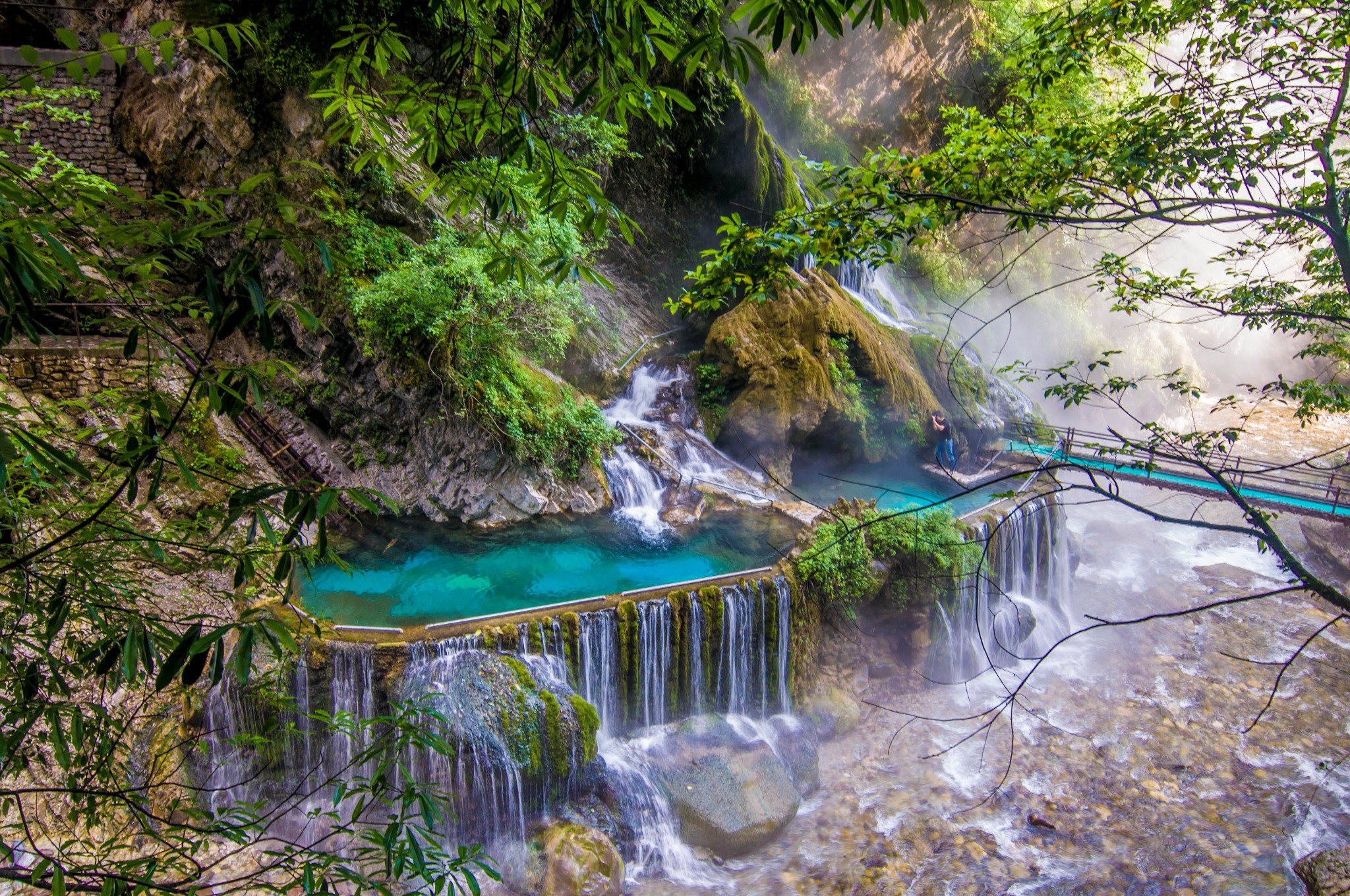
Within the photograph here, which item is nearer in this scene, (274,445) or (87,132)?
(274,445)

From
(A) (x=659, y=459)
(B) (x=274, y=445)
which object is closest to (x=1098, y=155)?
(A) (x=659, y=459)

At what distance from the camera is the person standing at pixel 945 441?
35.1 ft

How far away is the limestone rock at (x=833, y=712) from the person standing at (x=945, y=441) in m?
4.47

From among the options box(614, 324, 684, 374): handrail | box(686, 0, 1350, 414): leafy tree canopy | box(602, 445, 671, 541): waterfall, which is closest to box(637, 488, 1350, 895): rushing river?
box(602, 445, 671, 541): waterfall

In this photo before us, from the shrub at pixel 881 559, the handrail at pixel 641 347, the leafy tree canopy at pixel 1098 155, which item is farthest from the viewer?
the handrail at pixel 641 347

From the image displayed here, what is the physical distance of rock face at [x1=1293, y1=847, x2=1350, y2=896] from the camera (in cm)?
517

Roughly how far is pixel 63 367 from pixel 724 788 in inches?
355

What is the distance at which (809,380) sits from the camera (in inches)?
438

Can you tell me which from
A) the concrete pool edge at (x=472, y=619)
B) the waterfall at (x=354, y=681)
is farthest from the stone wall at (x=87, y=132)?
the waterfall at (x=354, y=681)

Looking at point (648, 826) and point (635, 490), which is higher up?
point (635, 490)

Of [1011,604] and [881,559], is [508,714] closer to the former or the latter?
[881,559]

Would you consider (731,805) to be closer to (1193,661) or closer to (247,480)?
(247,480)

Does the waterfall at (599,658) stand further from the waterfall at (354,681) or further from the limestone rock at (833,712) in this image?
the limestone rock at (833,712)

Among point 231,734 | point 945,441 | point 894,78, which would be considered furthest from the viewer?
point 894,78
